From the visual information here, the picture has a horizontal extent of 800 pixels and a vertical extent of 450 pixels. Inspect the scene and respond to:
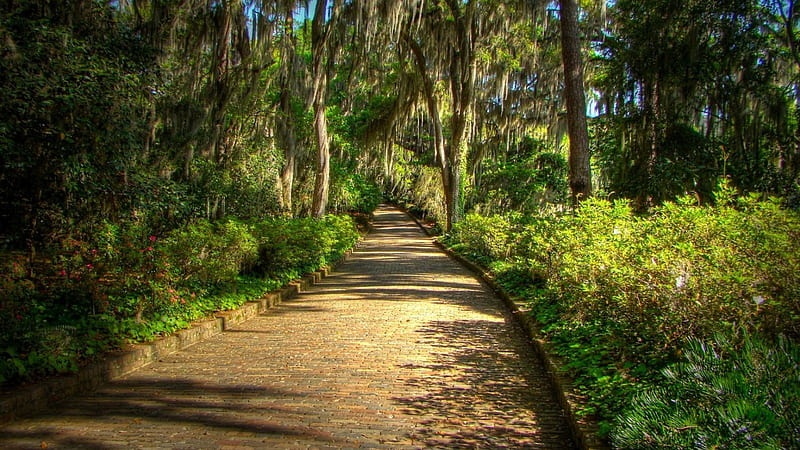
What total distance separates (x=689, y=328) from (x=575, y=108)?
7.14 m

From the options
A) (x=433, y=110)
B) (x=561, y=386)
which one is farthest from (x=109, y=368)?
(x=433, y=110)

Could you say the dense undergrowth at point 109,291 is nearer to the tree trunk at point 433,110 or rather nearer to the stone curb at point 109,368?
the stone curb at point 109,368

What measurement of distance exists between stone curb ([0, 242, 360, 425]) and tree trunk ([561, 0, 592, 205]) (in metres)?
6.10

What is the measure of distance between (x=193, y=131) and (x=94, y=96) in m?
6.73

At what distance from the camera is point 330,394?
4512 mm

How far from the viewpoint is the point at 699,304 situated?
149 inches

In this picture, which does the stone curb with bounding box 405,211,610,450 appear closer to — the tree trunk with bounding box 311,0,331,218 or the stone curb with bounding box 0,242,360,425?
the stone curb with bounding box 0,242,360,425

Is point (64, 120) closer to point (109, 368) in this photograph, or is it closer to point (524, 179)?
point (109, 368)

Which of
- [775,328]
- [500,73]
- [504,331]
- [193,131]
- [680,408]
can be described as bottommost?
[504,331]

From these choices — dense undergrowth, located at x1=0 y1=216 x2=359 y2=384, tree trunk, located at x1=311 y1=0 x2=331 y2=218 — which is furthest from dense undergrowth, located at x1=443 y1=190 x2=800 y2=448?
tree trunk, located at x1=311 y1=0 x2=331 y2=218

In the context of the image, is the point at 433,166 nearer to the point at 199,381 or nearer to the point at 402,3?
the point at 402,3

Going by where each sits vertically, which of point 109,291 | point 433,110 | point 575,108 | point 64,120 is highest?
point 433,110

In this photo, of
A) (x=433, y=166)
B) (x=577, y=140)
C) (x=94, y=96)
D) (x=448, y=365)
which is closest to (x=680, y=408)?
(x=448, y=365)

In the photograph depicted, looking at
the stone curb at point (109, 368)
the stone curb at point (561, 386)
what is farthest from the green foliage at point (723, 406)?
the stone curb at point (109, 368)
